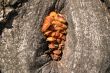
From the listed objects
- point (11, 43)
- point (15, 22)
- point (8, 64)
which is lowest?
point (8, 64)

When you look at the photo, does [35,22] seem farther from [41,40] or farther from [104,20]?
[104,20]

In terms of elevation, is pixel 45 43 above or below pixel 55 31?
below

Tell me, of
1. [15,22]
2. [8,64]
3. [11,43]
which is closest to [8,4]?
[15,22]
